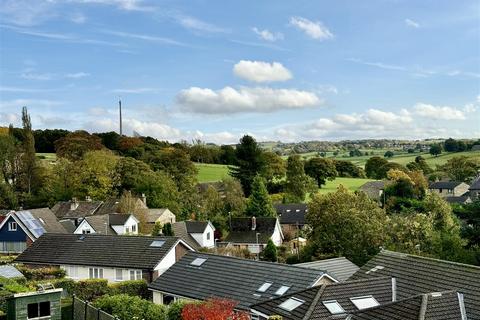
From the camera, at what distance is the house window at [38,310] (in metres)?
18.5

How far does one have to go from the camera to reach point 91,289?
109 feet

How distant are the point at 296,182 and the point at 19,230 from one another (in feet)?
173

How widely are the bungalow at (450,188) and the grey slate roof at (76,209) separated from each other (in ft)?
215

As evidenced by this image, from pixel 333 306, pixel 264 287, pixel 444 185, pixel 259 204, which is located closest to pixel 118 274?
pixel 264 287

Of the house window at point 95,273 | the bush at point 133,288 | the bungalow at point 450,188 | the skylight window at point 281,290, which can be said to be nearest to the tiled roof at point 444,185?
the bungalow at point 450,188

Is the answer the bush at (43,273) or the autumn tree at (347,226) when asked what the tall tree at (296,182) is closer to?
the autumn tree at (347,226)

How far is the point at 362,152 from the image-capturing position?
16950 centimetres

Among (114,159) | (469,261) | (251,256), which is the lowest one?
(251,256)

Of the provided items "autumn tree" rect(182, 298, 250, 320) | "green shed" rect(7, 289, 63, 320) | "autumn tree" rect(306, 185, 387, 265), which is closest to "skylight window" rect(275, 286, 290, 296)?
"autumn tree" rect(182, 298, 250, 320)

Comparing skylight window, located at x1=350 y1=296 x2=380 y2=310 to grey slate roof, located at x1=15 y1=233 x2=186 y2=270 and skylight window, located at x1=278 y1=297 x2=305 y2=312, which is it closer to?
skylight window, located at x1=278 y1=297 x2=305 y2=312

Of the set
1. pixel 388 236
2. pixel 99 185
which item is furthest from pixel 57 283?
pixel 99 185

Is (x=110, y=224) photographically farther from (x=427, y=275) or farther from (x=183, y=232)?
(x=427, y=275)

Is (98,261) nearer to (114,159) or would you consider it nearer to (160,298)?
(160,298)

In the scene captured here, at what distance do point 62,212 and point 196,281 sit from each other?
4037 cm
